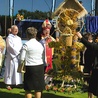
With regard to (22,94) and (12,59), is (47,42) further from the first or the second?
(22,94)

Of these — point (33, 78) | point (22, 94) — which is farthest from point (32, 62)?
point (22, 94)

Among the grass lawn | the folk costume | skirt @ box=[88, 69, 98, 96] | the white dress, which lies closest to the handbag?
skirt @ box=[88, 69, 98, 96]

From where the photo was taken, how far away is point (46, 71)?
8.26m

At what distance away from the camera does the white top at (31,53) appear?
5.95m

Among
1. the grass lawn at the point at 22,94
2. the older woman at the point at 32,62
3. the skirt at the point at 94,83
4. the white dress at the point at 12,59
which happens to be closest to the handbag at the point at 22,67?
the older woman at the point at 32,62

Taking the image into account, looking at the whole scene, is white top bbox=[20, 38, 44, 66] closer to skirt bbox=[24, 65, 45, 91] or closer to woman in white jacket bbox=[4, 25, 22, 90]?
skirt bbox=[24, 65, 45, 91]

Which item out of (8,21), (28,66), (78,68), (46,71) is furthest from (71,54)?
(8,21)

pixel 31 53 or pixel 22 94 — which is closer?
pixel 31 53

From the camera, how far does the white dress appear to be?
8.35 meters

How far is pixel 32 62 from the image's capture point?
19.8 feet

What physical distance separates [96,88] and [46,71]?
248cm

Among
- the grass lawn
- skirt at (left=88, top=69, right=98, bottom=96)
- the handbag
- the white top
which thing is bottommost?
the grass lawn

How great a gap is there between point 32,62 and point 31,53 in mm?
171

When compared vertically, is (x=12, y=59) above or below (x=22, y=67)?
above
